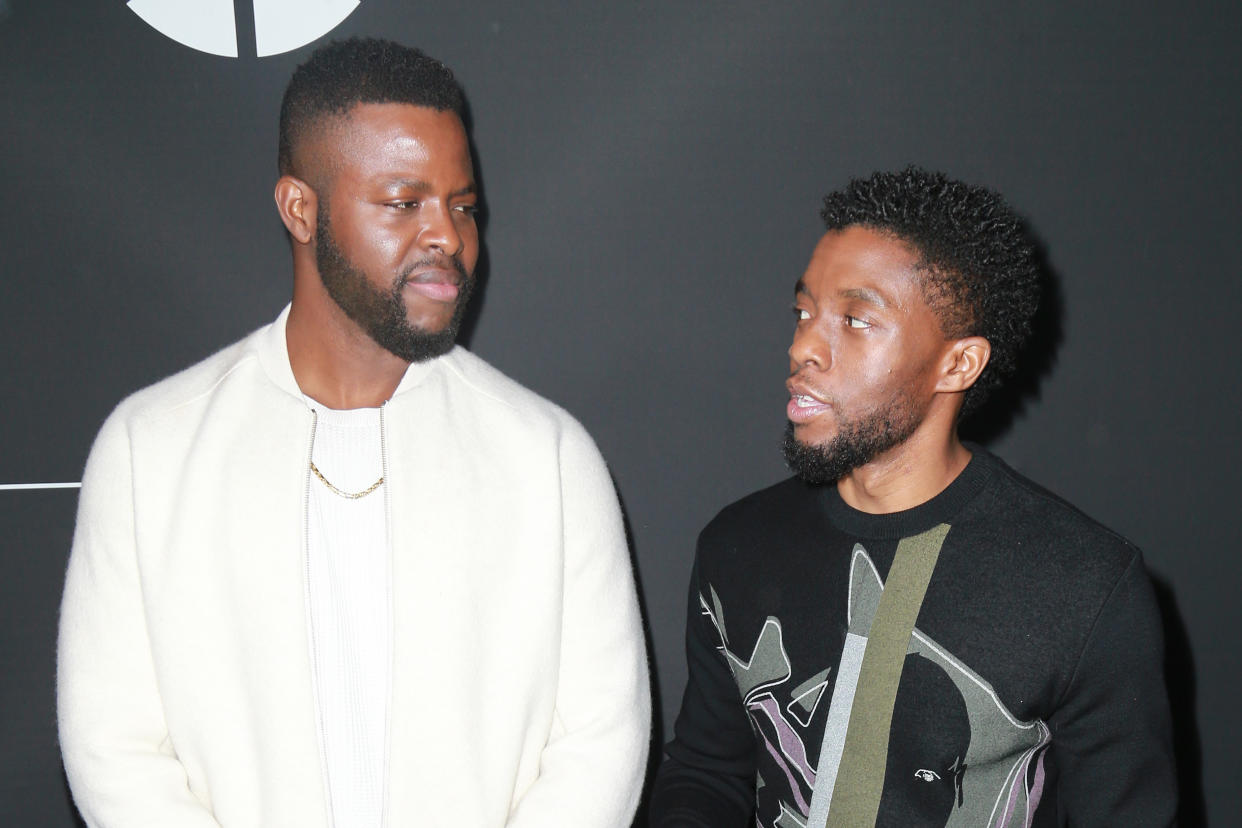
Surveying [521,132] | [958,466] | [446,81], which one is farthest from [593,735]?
[521,132]

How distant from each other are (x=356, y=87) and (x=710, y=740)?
1056 mm

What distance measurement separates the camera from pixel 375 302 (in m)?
1.26

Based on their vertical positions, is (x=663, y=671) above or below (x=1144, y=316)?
below

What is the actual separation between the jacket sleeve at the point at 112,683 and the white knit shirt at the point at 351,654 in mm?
174

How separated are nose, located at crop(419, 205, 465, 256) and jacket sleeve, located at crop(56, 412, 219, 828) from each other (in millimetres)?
463

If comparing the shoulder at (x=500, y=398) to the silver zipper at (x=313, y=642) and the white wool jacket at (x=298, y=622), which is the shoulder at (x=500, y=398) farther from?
the silver zipper at (x=313, y=642)

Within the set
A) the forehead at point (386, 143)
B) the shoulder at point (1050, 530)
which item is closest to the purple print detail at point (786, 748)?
the shoulder at point (1050, 530)

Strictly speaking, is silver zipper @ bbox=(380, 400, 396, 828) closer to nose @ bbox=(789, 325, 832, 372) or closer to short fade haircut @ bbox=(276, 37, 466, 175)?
short fade haircut @ bbox=(276, 37, 466, 175)

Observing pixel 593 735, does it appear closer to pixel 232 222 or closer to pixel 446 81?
pixel 446 81

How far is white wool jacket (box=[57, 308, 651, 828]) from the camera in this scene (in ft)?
4.09

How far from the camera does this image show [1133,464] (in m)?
1.93

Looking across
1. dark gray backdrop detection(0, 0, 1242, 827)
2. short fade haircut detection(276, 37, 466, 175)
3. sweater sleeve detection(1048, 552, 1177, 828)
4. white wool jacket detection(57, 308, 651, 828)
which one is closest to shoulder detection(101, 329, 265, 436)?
white wool jacket detection(57, 308, 651, 828)

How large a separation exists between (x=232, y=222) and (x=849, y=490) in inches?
43.0

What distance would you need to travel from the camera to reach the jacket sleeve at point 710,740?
1497 millimetres
